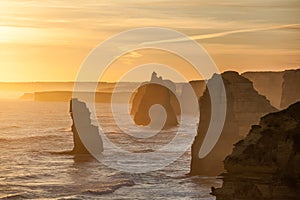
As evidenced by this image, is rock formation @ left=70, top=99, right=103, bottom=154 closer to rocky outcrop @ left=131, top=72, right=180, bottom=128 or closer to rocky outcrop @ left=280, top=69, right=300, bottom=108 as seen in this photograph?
rocky outcrop @ left=280, top=69, right=300, bottom=108

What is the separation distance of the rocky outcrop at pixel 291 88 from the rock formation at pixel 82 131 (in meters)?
46.0

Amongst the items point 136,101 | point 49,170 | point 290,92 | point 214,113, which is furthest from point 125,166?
point 136,101

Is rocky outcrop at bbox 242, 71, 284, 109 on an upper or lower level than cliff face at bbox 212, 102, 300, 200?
upper

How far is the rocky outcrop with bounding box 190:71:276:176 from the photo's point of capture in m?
57.9

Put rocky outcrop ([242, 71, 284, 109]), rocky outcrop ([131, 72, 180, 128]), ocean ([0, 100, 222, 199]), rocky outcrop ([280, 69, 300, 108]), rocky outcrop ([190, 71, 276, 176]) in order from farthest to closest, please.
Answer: rocky outcrop ([131, 72, 180, 128]) < rocky outcrop ([242, 71, 284, 109]) < rocky outcrop ([280, 69, 300, 108]) < rocky outcrop ([190, 71, 276, 176]) < ocean ([0, 100, 222, 199])

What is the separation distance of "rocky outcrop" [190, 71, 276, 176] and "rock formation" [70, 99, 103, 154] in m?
27.9

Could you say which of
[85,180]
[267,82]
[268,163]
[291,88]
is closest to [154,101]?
[267,82]

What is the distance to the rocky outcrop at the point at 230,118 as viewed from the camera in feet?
190

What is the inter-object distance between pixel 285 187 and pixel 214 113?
40.6m

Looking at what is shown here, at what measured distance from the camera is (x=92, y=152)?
84.9 meters

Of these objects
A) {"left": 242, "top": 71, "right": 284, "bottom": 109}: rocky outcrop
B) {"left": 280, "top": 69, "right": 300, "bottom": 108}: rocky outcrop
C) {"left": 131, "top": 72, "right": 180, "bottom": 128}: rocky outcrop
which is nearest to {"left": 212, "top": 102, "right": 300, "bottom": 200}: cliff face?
{"left": 280, "top": 69, "right": 300, "bottom": 108}: rocky outcrop

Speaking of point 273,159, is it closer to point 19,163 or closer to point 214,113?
point 214,113

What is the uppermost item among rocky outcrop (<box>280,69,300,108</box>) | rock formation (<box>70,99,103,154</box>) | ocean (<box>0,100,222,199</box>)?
rocky outcrop (<box>280,69,300,108</box>)

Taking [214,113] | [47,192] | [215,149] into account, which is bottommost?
[47,192]
